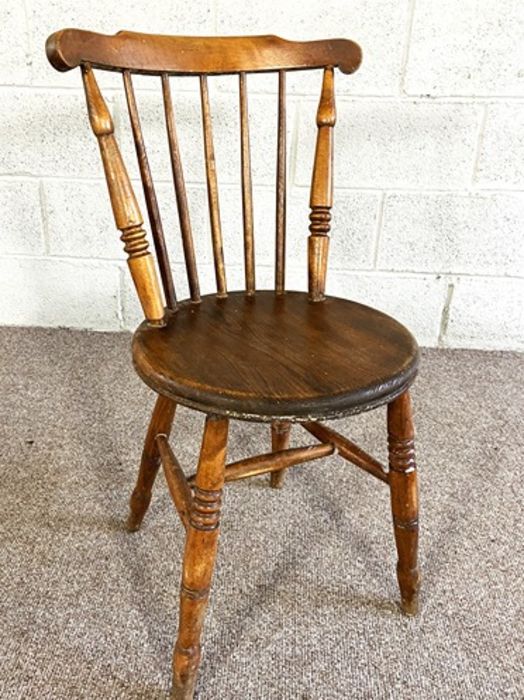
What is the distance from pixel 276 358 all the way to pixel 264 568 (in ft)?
1.36

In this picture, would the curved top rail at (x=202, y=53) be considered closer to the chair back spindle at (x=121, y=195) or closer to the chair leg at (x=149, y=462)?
the chair back spindle at (x=121, y=195)

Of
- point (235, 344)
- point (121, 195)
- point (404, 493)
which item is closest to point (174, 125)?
point (121, 195)

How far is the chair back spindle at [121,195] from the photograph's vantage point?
2.39ft

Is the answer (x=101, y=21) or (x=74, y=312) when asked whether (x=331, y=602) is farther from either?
(x=101, y=21)

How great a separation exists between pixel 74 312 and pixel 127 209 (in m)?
1.09

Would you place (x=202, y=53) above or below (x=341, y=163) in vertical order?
above

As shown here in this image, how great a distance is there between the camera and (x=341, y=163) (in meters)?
1.54

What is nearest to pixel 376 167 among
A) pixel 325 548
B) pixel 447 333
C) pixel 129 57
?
pixel 447 333

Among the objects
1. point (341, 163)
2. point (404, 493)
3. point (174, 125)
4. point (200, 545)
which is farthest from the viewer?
point (341, 163)

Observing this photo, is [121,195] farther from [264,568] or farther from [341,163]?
[341,163]

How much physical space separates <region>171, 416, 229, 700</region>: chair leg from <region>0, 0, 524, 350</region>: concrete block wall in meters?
1.02

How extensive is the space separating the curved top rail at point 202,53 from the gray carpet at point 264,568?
0.73m

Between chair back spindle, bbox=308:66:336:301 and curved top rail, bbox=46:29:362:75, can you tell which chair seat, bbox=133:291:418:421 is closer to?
chair back spindle, bbox=308:66:336:301

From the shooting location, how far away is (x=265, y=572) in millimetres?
954
